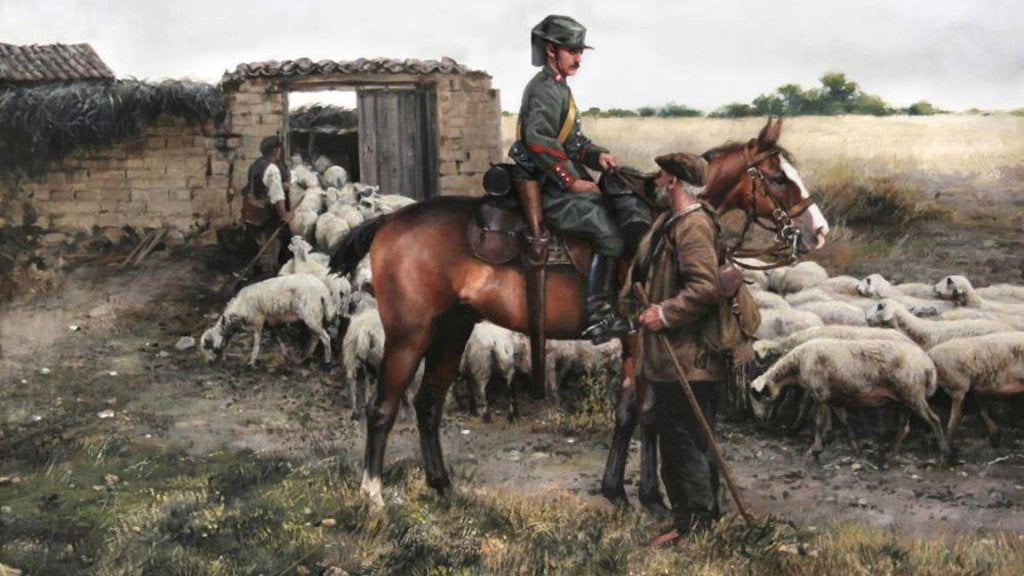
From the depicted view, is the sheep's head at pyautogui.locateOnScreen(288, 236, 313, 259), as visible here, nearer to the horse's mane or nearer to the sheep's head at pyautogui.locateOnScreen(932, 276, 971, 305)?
the horse's mane

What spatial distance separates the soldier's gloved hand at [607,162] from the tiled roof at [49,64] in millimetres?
3129

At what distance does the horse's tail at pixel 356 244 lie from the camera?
622 centimetres

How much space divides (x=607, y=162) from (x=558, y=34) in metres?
0.72

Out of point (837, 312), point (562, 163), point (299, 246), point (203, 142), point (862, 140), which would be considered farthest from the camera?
point (299, 246)

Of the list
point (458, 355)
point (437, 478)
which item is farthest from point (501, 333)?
point (437, 478)

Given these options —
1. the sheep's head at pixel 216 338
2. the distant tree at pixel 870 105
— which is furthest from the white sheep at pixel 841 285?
the sheep's head at pixel 216 338

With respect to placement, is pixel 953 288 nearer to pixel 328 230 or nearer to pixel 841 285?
pixel 841 285

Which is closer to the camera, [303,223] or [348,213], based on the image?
[303,223]

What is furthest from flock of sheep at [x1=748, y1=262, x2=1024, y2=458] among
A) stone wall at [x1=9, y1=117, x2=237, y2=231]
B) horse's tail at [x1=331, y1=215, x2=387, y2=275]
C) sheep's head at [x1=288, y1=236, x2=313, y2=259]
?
stone wall at [x1=9, y1=117, x2=237, y2=231]

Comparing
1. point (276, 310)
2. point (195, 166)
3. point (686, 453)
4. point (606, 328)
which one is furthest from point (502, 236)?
point (195, 166)

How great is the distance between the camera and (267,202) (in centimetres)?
760

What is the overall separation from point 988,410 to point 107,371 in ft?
16.8

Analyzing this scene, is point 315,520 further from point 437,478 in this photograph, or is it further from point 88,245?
point 88,245

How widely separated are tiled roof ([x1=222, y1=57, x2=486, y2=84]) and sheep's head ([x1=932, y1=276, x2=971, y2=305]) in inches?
118
